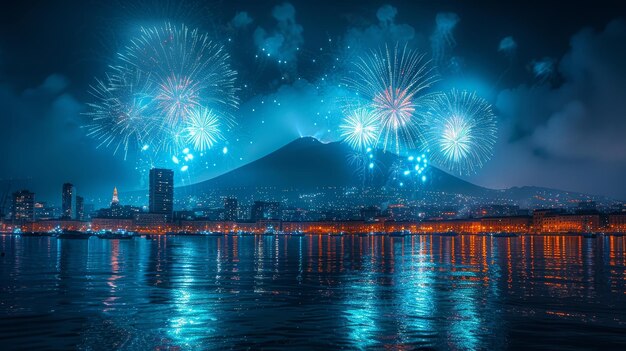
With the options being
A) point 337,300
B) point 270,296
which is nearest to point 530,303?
point 337,300

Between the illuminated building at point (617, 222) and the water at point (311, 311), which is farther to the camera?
the illuminated building at point (617, 222)

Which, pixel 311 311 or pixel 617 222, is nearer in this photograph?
pixel 311 311

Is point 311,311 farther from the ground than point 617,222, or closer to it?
closer to it

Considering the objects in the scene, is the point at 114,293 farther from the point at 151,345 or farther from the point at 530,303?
the point at 530,303

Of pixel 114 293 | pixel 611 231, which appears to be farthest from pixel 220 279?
pixel 611 231

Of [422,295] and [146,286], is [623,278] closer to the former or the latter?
[422,295]

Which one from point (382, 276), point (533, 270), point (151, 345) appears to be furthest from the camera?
point (533, 270)

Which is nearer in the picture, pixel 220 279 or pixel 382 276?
pixel 220 279

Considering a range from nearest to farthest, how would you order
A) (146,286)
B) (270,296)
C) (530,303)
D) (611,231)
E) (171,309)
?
(171,309), (530,303), (270,296), (146,286), (611,231)

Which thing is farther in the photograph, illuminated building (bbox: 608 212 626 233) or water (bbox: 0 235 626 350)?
illuminated building (bbox: 608 212 626 233)
